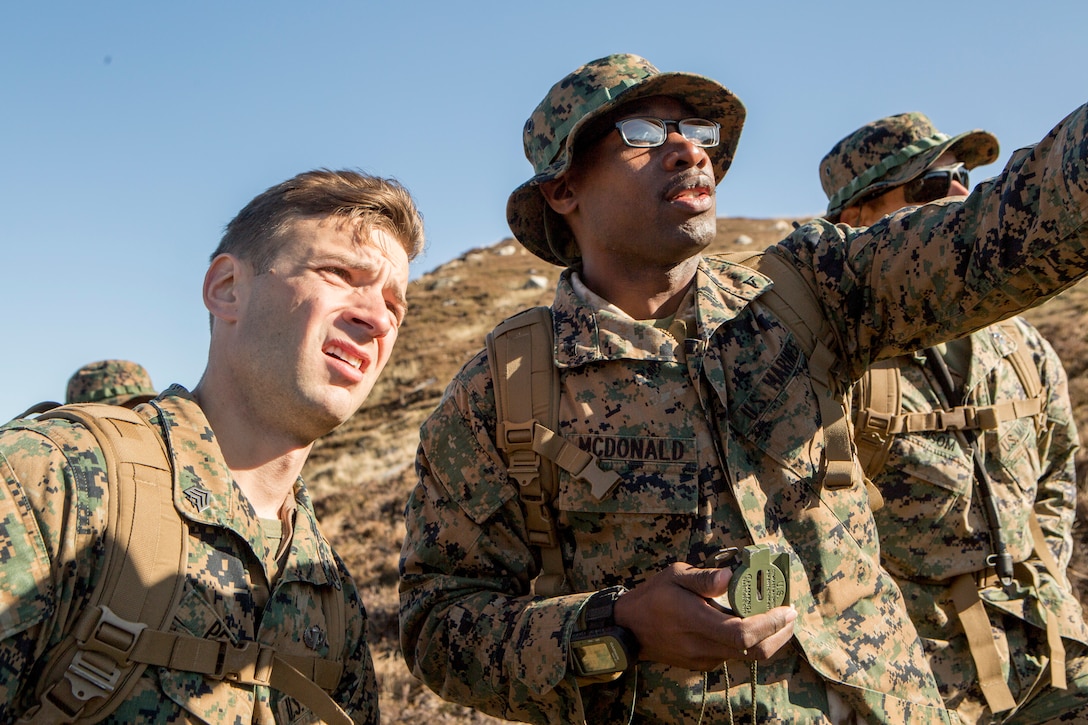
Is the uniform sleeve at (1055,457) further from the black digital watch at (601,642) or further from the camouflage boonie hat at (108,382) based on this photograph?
the camouflage boonie hat at (108,382)

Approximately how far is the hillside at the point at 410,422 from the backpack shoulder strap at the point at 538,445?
4.76m

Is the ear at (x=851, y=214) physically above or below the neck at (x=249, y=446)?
above

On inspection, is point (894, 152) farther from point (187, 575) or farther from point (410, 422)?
point (410, 422)

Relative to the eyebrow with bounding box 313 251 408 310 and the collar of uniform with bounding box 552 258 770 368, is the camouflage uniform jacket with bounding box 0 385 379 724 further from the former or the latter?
the collar of uniform with bounding box 552 258 770 368

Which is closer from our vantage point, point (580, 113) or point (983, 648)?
point (580, 113)

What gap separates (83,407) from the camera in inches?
99.5

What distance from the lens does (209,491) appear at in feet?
8.34

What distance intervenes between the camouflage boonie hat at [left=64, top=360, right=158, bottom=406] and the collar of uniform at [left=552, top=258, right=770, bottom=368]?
20.6 feet

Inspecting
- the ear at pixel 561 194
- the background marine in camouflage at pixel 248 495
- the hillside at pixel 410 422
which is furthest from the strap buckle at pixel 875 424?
the hillside at pixel 410 422

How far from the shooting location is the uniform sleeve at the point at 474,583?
2.97 m

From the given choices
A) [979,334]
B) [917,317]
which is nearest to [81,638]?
[917,317]

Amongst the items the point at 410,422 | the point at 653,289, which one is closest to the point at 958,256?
the point at 653,289

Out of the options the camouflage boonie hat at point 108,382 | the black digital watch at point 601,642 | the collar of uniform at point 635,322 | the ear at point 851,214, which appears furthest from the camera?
the camouflage boonie hat at point 108,382

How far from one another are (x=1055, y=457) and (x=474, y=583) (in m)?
3.69
